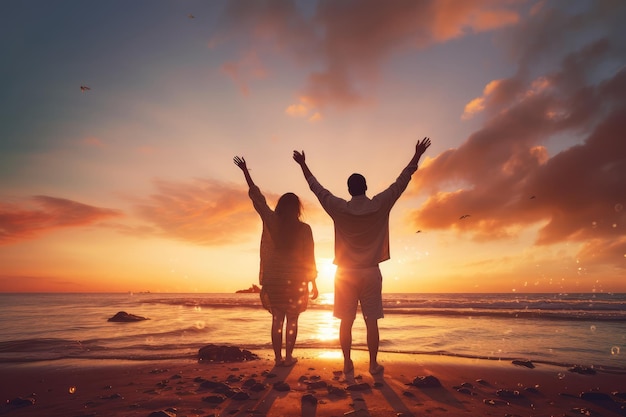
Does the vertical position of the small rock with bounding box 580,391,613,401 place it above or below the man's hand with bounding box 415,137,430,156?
below

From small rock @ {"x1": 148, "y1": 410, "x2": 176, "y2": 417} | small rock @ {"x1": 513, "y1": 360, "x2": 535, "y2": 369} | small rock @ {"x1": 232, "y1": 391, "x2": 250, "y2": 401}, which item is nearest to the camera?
small rock @ {"x1": 148, "y1": 410, "x2": 176, "y2": 417}

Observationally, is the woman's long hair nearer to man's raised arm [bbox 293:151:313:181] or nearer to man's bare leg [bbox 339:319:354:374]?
man's raised arm [bbox 293:151:313:181]

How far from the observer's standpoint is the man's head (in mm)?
5320

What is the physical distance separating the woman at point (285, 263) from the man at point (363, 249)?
910mm

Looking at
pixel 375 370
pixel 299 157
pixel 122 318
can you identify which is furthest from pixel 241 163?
pixel 122 318

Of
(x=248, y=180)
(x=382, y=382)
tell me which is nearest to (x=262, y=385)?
(x=382, y=382)

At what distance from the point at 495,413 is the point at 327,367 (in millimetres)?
2838

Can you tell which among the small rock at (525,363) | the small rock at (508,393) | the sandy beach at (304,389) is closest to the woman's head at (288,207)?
the sandy beach at (304,389)

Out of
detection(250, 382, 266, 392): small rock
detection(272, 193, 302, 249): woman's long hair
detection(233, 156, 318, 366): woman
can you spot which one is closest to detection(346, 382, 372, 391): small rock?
detection(250, 382, 266, 392): small rock

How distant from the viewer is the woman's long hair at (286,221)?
6.00m

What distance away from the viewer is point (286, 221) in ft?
19.7

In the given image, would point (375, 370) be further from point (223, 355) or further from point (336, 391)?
point (223, 355)

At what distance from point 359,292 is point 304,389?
1.56m

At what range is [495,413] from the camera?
3.65 m
